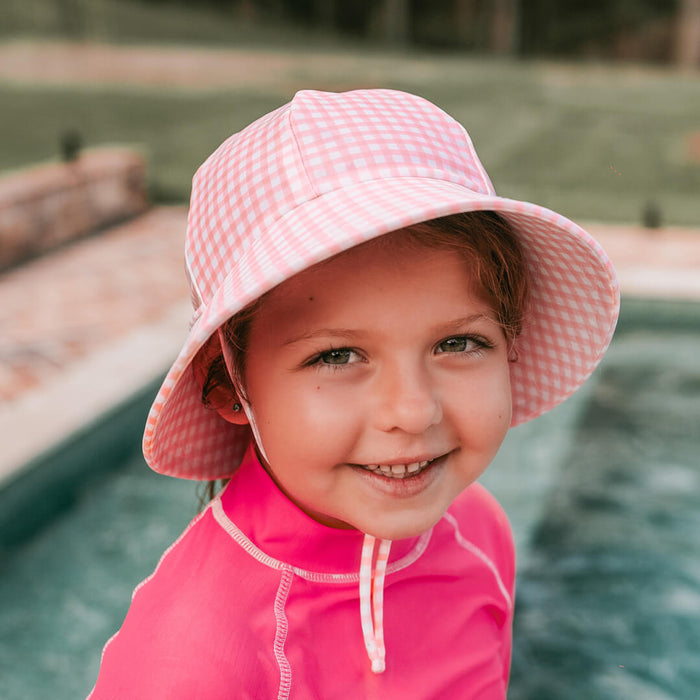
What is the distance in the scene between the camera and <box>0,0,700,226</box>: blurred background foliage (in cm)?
739

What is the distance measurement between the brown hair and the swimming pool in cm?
150

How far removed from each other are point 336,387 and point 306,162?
284 mm

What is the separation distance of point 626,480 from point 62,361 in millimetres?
2394

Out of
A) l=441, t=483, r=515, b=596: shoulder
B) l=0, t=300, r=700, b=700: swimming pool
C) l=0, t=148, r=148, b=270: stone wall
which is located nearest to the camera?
l=441, t=483, r=515, b=596: shoulder

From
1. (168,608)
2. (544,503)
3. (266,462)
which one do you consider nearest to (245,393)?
(266,462)

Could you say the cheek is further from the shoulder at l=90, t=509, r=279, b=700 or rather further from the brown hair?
the shoulder at l=90, t=509, r=279, b=700

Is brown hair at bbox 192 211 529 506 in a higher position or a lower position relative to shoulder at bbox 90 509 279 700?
higher

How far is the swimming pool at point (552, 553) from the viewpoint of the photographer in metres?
2.49

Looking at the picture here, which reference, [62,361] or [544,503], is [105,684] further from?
[62,361]

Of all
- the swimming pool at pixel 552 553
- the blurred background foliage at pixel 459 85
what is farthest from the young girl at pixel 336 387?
the blurred background foliage at pixel 459 85

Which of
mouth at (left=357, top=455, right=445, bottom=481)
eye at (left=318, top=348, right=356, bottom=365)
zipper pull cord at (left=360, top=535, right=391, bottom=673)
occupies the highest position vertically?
eye at (left=318, top=348, right=356, bottom=365)

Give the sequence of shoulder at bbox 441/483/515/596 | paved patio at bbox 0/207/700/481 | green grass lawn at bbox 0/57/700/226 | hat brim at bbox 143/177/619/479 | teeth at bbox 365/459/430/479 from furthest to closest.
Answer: green grass lawn at bbox 0/57/700/226, paved patio at bbox 0/207/700/481, shoulder at bbox 441/483/515/596, teeth at bbox 365/459/430/479, hat brim at bbox 143/177/619/479

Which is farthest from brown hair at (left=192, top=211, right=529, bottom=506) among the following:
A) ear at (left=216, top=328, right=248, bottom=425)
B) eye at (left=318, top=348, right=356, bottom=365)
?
eye at (left=318, top=348, right=356, bottom=365)

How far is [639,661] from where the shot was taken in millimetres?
2541
